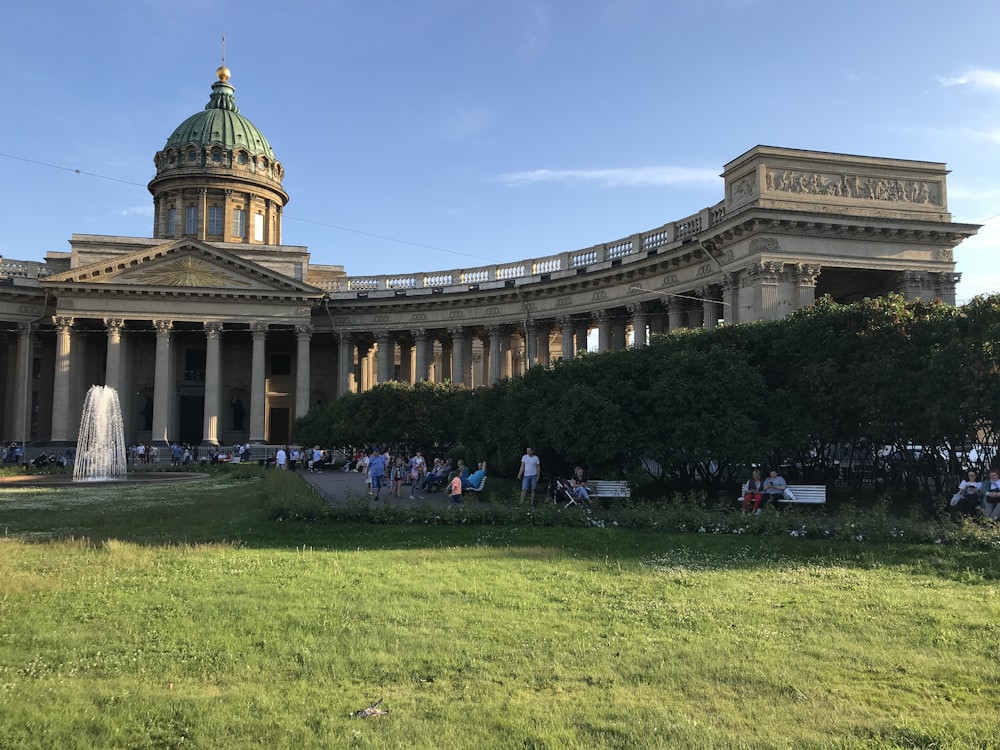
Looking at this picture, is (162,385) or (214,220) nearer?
(162,385)

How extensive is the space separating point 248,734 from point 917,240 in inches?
1549

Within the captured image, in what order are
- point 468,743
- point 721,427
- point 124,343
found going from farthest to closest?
1. point 124,343
2. point 721,427
3. point 468,743

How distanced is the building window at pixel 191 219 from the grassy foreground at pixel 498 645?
61.9m

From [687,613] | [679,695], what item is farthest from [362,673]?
[687,613]

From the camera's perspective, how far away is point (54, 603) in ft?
34.1

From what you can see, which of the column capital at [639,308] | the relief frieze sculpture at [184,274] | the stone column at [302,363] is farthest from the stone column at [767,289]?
the relief frieze sculpture at [184,274]

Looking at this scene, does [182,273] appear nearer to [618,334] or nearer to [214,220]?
[214,220]

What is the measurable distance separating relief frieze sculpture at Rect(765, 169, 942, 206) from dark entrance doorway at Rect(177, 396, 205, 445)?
161 ft

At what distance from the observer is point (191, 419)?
67.0m

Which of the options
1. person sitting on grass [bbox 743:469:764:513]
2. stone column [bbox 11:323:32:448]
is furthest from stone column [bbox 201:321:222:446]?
person sitting on grass [bbox 743:469:764:513]

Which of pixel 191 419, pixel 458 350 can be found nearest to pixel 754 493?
pixel 458 350

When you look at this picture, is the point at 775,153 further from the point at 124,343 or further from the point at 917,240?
the point at 124,343

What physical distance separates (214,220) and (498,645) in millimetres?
71304

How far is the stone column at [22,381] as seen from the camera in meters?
57.7
